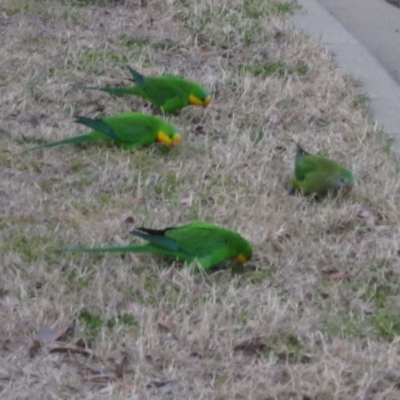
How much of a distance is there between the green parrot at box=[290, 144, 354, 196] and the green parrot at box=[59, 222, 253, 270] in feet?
2.72

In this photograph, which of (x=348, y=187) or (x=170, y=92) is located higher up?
(x=348, y=187)

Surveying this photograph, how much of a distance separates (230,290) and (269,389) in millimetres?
638

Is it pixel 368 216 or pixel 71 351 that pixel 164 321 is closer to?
Answer: pixel 71 351

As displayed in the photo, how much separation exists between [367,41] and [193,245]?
412cm

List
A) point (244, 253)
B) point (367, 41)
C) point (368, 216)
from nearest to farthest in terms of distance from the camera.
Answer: point (244, 253)
point (368, 216)
point (367, 41)

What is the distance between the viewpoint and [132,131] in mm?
5109

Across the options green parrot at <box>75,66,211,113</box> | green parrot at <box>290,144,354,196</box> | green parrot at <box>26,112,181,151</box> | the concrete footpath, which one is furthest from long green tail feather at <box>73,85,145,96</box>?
the concrete footpath

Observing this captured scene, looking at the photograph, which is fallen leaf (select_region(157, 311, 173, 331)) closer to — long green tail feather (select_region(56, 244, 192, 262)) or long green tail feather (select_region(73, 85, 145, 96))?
long green tail feather (select_region(56, 244, 192, 262))

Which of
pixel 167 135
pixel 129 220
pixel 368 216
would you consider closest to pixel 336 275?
pixel 368 216

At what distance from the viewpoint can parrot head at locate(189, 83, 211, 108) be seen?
5.64 metres

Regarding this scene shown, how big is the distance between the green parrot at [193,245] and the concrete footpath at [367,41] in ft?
6.17

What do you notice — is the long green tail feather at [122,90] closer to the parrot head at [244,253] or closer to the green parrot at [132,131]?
the green parrot at [132,131]

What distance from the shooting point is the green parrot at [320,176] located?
4.68m

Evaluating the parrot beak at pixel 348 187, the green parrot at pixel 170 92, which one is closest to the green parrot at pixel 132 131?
the green parrot at pixel 170 92
